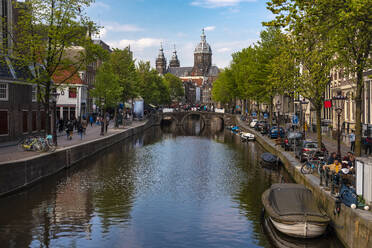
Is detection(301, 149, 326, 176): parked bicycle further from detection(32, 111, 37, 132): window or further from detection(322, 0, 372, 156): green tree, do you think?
detection(32, 111, 37, 132): window

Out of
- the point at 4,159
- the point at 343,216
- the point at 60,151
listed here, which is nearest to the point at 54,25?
the point at 60,151

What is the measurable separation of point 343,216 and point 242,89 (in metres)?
58.9

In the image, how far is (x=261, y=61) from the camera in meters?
64.0

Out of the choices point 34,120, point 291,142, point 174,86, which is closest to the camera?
point 291,142

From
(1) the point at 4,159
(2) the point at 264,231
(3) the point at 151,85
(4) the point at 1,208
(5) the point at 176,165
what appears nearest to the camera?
(2) the point at 264,231

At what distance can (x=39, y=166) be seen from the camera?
101 ft

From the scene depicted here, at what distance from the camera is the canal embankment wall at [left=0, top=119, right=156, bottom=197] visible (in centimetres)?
2620

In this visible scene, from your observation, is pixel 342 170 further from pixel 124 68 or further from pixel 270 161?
pixel 124 68

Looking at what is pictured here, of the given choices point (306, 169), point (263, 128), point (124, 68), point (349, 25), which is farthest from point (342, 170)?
point (124, 68)

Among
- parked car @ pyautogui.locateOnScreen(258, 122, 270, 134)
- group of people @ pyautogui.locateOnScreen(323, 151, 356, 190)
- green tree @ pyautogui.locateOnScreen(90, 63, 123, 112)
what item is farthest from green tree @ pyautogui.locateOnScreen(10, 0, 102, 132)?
parked car @ pyautogui.locateOnScreen(258, 122, 270, 134)

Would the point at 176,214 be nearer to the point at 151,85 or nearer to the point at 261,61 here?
the point at 261,61

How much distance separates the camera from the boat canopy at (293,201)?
1947cm

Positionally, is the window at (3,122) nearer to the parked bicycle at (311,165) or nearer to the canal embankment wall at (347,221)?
the parked bicycle at (311,165)

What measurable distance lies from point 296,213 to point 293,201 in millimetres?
1136
